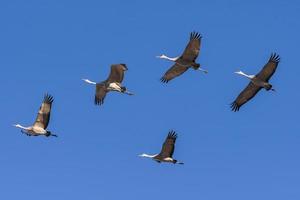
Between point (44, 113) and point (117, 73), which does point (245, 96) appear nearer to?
point (117, 73)

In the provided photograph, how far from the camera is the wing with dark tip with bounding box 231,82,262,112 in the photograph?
2878 inches

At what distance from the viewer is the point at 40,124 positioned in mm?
71438

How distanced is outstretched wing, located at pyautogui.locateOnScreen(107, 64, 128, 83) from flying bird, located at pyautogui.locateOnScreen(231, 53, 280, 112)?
7.40m

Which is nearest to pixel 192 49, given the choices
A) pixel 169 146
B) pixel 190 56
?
pixel 190 56

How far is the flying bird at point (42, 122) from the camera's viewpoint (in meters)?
71.2

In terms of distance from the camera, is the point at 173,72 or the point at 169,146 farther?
the point at 173,72

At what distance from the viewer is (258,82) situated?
71.2 metres

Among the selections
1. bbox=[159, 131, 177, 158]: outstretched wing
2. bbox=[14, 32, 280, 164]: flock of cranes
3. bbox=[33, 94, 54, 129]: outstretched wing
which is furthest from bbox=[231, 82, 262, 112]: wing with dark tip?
bbox=[33, 94, 54, 129]: outstretched wing

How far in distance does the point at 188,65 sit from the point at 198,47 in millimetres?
1671

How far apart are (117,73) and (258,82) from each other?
845 cm

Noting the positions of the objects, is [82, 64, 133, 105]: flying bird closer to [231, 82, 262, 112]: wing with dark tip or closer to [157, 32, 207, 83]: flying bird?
[157, 32, 207, 83]: flying bird

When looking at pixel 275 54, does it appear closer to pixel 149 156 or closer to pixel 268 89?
pixel 268 89

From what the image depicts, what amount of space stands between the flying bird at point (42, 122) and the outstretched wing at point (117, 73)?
3.86 m

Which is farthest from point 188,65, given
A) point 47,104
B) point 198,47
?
point 47,104
